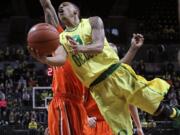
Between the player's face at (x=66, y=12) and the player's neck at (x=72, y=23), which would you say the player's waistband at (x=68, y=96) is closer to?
the player's neck at (x=72, y=23)

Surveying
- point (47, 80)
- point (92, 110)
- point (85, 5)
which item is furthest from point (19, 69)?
point (92, 110)

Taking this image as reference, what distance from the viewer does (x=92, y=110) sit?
20.9 ft

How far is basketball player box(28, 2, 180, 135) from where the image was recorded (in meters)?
5.28

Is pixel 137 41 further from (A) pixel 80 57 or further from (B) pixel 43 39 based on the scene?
(B) pixel 43 39

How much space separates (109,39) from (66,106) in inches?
707

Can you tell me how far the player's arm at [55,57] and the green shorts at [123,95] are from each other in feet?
1.73

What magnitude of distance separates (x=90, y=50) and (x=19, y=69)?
15345 millimetres

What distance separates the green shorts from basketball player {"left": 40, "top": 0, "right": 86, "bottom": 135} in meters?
0.47

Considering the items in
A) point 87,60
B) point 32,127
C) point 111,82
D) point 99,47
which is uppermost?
point 99,47

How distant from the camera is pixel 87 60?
545 cm

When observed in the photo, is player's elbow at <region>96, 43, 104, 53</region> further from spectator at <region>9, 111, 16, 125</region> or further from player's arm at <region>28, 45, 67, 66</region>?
spectator at <region>9, 111, 16, 125</region>

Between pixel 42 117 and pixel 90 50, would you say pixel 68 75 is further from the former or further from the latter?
pixel 42 117

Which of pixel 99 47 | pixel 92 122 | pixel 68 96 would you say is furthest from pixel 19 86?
pixel 99 47

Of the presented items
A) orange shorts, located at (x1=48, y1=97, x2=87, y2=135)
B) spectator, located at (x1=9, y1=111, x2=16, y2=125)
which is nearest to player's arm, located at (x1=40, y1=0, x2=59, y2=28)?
orange shorts, located at (x1=48, y1=97, x2=87, y2=135)
